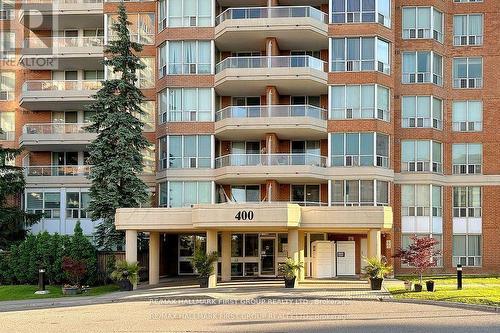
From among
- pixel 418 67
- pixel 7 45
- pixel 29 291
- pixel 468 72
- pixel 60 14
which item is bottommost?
pixel 29 291

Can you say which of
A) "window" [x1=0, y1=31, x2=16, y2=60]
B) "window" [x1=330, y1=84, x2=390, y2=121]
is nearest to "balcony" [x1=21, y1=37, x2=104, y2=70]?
"window" [x1=0, y1=31, x2=16, y2=60]

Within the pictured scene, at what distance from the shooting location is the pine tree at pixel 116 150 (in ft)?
133

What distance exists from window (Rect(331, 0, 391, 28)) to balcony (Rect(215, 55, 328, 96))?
3015mm

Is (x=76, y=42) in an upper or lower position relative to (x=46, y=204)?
upper

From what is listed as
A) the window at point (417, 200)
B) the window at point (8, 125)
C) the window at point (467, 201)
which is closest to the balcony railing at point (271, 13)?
the window at point (417, 200)

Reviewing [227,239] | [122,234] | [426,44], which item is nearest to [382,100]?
[426,44]

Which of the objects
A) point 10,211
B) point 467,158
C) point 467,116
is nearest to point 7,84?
point 10,211

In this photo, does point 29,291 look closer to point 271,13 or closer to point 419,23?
point 271,13

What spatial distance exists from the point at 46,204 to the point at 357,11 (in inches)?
918

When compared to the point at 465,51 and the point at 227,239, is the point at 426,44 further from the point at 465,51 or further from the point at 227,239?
the point at 227,239

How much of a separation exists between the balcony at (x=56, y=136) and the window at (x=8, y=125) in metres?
2.40

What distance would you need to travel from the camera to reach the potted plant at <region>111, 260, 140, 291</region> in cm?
3597

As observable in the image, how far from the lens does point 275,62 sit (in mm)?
44500

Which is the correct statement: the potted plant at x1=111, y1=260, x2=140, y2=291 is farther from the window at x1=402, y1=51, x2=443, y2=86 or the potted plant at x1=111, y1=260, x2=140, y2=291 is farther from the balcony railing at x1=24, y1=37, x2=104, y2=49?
the window at x1=402, y1=51, x2=443, y2=86
